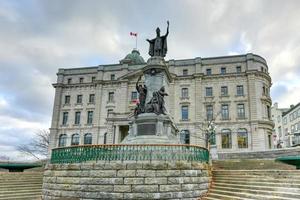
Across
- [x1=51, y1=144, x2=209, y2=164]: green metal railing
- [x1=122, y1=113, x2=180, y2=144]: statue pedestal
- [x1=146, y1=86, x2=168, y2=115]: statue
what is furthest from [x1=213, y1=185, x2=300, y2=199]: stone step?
[x1=146, y1=86, x2=168, y2=115]: statue

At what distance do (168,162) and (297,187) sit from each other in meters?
5.38

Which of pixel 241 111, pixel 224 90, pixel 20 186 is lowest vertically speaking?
pixel 20 186

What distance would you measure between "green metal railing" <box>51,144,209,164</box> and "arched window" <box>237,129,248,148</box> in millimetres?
30005

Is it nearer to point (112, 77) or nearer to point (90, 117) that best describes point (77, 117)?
point (90, 117)

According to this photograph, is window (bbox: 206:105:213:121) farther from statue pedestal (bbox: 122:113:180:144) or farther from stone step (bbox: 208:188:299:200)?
stone step (bbox: 208:188:299:200)

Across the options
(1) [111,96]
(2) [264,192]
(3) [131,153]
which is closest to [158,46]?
(3) [131,153]

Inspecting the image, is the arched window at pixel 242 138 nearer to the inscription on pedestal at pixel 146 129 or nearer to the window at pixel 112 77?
the window at pixel 112 77

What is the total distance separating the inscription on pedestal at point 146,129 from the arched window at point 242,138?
2723 centimetres

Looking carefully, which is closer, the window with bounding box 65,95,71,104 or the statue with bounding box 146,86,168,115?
the statue with bounding box 146,86,168,115

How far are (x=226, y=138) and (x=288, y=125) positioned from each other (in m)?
36.0

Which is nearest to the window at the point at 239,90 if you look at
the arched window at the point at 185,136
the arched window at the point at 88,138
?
the arched window at the point at 185,136

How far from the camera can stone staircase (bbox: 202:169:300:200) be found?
10.1 m

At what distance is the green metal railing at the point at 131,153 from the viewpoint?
40.3ft

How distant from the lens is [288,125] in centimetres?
6794
